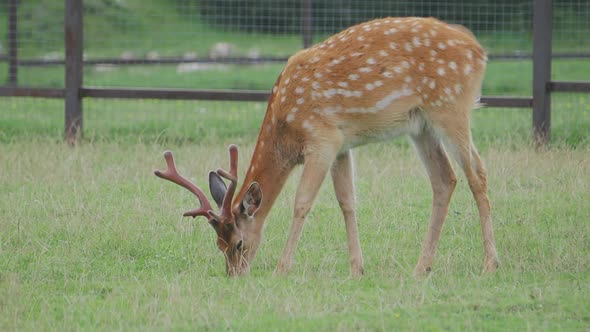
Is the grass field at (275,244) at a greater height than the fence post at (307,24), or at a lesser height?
lesser

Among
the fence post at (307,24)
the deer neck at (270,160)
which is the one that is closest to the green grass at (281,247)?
the deer neck at (270,160)

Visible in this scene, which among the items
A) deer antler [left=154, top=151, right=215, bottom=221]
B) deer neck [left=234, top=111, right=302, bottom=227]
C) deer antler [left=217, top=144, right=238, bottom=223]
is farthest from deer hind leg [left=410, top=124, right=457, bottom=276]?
deer antler [left=154, top=151, right=215, bottom=221]

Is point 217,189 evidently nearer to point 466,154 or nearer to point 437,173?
point 437,173

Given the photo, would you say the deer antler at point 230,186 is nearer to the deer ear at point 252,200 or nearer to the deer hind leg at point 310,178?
the deer ear at point 252,200

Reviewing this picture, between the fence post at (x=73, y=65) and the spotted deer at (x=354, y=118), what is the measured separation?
560cm

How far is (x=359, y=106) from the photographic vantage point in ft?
23.4

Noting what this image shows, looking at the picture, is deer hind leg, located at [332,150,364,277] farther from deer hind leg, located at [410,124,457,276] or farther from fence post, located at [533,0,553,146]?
fence post, located at [533,0,553,146]

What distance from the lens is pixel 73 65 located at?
490 inches

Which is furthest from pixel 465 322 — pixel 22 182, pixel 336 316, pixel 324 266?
pixel 22 182

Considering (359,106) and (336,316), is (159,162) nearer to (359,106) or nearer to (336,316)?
(359,106)

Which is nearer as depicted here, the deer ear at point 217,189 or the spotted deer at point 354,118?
the spotted deer at point 354,118

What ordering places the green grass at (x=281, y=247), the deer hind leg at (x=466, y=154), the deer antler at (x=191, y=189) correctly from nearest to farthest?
1. the green grass at (x=281, y=247)
2. the deer antler at (x=191, y=189)
3. the deer hind leg at (x=466, y=154)

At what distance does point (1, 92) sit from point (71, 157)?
7.44 ft

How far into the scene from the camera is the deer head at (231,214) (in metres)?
6.91
